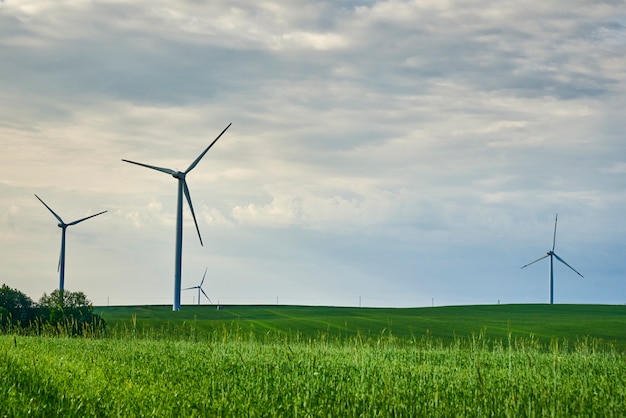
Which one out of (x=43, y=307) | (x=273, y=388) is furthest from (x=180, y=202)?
(x=273, y=388)

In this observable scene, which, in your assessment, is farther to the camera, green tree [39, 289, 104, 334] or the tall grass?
green tree [39, 289, 104, 334]

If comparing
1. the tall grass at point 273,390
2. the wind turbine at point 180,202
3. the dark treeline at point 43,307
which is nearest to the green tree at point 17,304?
the dark treeline at point 43,307

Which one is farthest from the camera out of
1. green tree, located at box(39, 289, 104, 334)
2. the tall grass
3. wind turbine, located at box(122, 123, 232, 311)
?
wind turbine, located at box(122, 123, 232, 311)

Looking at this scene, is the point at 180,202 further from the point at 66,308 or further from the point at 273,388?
the point at 273,388

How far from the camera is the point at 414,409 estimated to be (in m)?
15.9

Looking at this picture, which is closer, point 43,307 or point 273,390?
point 273,390

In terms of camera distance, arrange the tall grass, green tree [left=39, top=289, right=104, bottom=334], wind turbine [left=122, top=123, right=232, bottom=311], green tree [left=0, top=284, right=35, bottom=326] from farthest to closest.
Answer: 1. wind turbine [left=122, top=123, right=232, bottom=311]
2. green tree [left=0, top=284, right=35, bottom=326]
3. green tree [left=39, top=289, right=104, bottom=334]
4. the tall grass

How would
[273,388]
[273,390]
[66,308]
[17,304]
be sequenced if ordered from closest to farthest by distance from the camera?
[273,390]
[273,388]
[66,308]
[17,304]

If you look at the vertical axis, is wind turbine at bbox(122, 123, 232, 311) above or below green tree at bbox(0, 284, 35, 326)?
above

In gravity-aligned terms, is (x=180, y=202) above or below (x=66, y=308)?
above

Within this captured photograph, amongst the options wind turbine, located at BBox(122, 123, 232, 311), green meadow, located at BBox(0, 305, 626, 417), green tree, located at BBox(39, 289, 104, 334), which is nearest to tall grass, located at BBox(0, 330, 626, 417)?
green meadow, located at BBox(0, 305, 626, 417)

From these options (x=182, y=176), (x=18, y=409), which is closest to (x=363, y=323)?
(x=182, y=176)

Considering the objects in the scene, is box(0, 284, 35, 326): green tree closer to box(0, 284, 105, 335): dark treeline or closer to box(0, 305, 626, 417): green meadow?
box(0, 284, 105, 335): dark treeline

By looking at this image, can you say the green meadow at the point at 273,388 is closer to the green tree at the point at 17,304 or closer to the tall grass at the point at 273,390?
the tall grass at the point at 273,390
